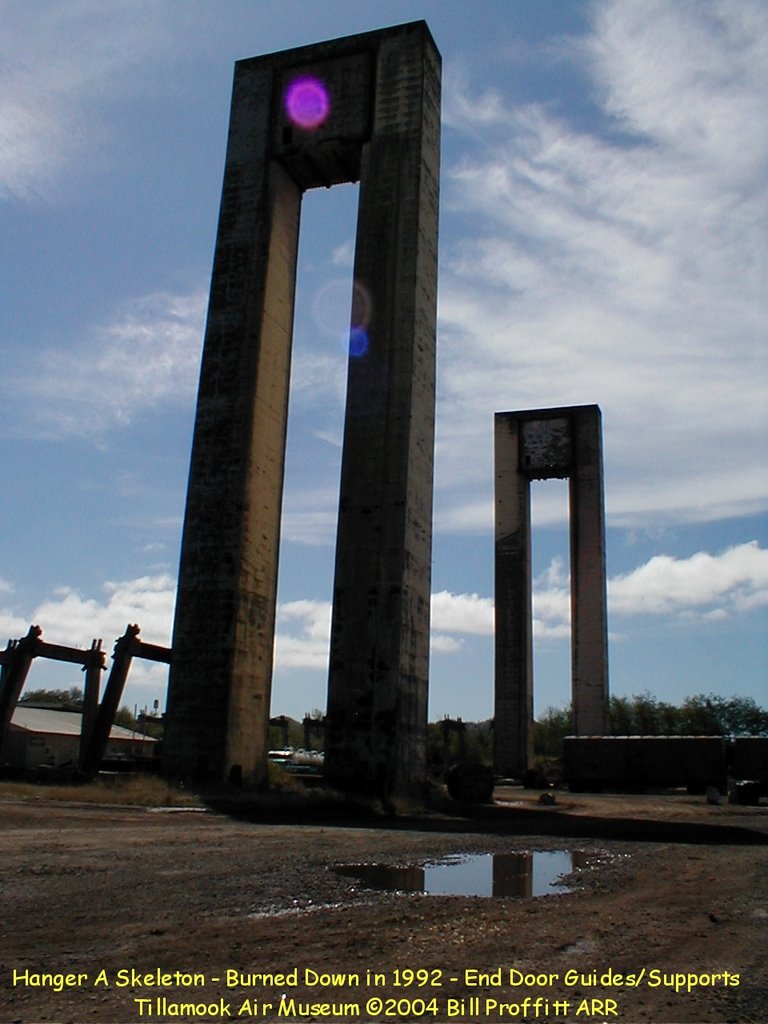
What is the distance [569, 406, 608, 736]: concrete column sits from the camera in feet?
129

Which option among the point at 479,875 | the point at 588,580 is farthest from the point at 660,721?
the point at 479,875

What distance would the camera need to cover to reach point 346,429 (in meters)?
21.0

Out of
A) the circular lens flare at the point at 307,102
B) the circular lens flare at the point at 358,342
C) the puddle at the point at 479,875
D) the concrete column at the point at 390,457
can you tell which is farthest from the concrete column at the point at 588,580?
the puddle at the point at 479,875

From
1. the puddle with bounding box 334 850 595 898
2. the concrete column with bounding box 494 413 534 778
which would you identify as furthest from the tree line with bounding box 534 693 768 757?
the puddle with bounding box 334 850 595 898

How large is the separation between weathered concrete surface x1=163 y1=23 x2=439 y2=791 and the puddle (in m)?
10.5

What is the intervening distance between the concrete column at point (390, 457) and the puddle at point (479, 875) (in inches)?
410

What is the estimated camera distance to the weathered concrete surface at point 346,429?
19.3m

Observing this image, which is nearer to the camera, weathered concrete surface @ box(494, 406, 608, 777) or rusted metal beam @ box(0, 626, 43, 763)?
rusted metal beam @ box(0, 626, 43, 763)

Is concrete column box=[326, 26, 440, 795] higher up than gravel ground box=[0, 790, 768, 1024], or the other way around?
concrete column box=[326, 26, 440, 795]

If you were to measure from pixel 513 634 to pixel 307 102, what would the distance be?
82.7ft

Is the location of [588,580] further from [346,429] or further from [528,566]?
[346,429]

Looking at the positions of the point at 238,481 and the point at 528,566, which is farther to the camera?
the point at 528,566

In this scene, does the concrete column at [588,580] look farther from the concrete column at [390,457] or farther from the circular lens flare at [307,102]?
the circular lens flare at [307,102]

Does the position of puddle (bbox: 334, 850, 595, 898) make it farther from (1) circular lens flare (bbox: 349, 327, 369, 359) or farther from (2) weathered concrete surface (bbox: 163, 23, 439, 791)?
(1) circular lens flare (bbox: 349, 327, 369, 359)
